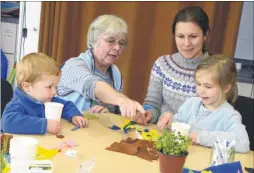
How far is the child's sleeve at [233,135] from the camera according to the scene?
1.70 meters

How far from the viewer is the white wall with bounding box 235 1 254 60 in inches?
151

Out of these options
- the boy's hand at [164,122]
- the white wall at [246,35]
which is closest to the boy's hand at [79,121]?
the boy's hand at [164,122]

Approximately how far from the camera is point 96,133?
1.77 m

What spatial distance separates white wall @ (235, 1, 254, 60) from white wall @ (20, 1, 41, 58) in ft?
6.59

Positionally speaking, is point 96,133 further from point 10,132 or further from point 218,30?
point 218,30

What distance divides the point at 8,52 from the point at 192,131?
2767 mm

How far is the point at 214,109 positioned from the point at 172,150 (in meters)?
0.66

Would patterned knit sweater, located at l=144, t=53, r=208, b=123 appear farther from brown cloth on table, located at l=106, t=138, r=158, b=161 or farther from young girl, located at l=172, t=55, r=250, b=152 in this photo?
brown cloth on table, located at l=106, t=138, r=158, b=161

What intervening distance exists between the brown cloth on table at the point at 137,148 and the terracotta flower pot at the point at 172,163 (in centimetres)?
19

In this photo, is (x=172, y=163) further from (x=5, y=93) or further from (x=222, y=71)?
(x=5, y=93)

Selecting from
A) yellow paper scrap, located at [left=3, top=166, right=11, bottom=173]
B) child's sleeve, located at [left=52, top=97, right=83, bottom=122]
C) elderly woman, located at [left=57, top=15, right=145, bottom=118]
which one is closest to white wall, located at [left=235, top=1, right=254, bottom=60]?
elderly woman, located at [left=57, top=15, right=145, bottom=118]

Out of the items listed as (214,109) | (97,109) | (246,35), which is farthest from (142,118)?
(246,35)

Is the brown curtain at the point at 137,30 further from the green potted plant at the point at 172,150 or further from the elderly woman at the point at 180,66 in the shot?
the green potted plant at the point at 172,150

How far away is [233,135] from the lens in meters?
1.70
